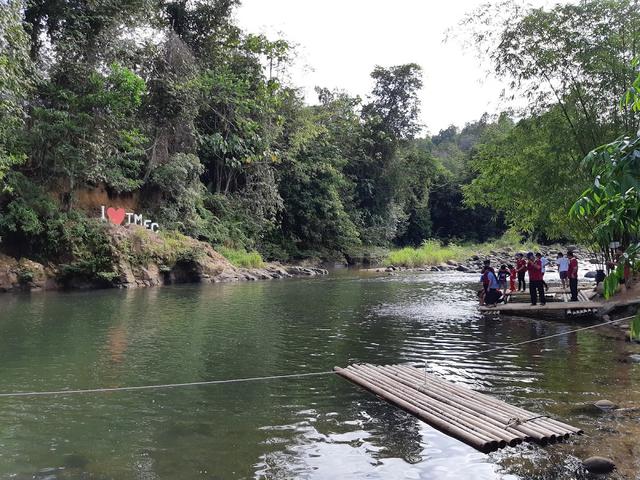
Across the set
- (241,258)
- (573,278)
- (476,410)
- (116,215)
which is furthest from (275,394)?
(241,258)

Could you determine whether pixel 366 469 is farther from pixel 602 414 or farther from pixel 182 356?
pixel 182 356

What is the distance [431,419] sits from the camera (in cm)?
631

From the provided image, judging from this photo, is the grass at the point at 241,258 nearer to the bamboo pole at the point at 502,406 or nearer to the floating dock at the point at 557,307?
the floating dock at the point at 557,307

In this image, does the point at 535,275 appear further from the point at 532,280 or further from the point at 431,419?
the point at 431,419

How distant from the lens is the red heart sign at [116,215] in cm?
2634

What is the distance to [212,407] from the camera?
750 cm

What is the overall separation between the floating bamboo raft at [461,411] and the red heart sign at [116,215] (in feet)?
68.0

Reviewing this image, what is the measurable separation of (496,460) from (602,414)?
7.06ft

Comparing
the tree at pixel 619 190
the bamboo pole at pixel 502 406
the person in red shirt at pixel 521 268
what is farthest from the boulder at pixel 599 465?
the person in red shirt at pixel 521 268

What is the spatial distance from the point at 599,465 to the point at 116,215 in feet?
81.3

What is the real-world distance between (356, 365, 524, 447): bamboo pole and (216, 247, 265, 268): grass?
24.8 meters

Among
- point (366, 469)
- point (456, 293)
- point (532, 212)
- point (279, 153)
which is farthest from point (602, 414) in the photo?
point (279, 153)

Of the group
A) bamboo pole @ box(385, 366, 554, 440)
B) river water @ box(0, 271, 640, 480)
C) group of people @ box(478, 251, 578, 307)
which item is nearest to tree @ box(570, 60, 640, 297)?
bamboo pole @ box(385, 366, 554, 440)

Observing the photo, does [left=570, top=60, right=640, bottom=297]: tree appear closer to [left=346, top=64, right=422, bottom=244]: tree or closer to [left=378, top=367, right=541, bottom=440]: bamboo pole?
[left=378, top=367, right=541, bottom=440]: bamboo pole
